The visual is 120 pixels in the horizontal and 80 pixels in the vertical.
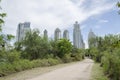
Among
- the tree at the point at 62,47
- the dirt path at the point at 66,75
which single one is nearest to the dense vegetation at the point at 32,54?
the tree at the point at 62,47

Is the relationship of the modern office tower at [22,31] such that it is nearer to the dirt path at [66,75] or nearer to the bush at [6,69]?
the dirt path at [66,75]

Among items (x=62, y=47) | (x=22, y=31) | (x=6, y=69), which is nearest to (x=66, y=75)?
(x=6, y=69)

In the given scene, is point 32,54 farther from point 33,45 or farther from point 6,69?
point 6,69

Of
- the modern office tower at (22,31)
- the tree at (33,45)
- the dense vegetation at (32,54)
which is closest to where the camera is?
the dense vegetation at (32,54)

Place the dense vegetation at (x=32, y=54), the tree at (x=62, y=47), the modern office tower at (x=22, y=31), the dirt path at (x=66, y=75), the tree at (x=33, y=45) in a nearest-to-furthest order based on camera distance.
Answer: the dirt path at (x=66, y=75) < the dense vegetation at (x=32, y=54) < the tree at (x=33, y=45) < the modern office tower at (x=22, y=31) < the tree at (x=62, y=47)

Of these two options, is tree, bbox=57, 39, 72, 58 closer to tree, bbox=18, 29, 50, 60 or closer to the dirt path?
tree, bbox=18, 29, 50, 60

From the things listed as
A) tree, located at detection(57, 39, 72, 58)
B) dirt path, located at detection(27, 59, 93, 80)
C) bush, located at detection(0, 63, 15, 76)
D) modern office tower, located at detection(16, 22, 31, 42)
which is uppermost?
modern office tower, located at detection(16, 22, 31, 42)

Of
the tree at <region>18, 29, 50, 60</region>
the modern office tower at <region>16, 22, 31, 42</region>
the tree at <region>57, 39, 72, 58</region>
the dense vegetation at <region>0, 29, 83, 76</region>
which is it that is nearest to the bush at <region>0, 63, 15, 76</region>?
the dense vegetation at <region>0, 29, 83, 76</region>

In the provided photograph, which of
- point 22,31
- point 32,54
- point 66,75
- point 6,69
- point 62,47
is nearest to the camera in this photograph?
point 66,75

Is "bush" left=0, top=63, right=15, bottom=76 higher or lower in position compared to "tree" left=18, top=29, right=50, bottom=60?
lower

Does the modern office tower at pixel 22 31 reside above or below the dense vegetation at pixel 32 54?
above

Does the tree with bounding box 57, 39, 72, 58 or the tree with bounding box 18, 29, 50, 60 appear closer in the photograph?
the tree with bounding box 18, 29, 50, 60

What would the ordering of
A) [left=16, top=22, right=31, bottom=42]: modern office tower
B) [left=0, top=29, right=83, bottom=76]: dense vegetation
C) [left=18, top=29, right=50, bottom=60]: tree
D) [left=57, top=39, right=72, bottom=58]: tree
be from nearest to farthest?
1. [left=0, top=29, right=83, bottom=76]: dense vegetation
2. [left=18, top=29, right=50, bottom=60]: tree
3. [left=16, top=22, right=31, bottom=42]: modern office tower
4. [left=57, top=39, right=72, bottom=58]: tree

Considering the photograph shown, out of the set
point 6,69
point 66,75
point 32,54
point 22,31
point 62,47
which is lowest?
point 66,75
